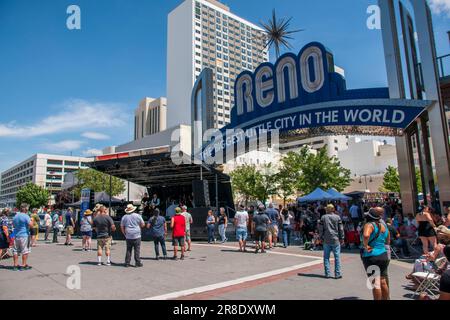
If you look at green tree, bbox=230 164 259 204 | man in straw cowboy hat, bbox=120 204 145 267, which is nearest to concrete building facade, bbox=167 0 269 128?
green tree, bbox=230 164 259 204

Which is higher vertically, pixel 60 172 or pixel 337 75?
pixel 60 172

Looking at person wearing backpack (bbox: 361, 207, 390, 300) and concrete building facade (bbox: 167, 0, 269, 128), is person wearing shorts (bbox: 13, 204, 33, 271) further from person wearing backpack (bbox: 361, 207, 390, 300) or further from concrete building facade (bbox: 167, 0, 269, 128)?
concrete building facade (bbox: 167, 0, 269, 128)

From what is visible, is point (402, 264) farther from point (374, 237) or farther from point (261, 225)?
point (374, 237)

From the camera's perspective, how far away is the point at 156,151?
64.2ft

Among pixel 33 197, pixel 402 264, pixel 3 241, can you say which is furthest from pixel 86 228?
pixel 33 197

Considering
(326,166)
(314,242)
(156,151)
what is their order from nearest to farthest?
(314,242)
(156,151)
(326,166)

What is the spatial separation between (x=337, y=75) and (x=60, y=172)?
420 ft

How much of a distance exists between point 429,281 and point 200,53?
12297 cm

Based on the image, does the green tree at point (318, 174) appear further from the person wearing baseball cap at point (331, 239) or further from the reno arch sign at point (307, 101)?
the person wearing baseball cap at point (331, 239)

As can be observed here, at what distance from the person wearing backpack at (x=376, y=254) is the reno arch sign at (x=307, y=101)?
27.2ft

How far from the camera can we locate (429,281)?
20.0ft

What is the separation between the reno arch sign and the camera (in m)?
12.9
